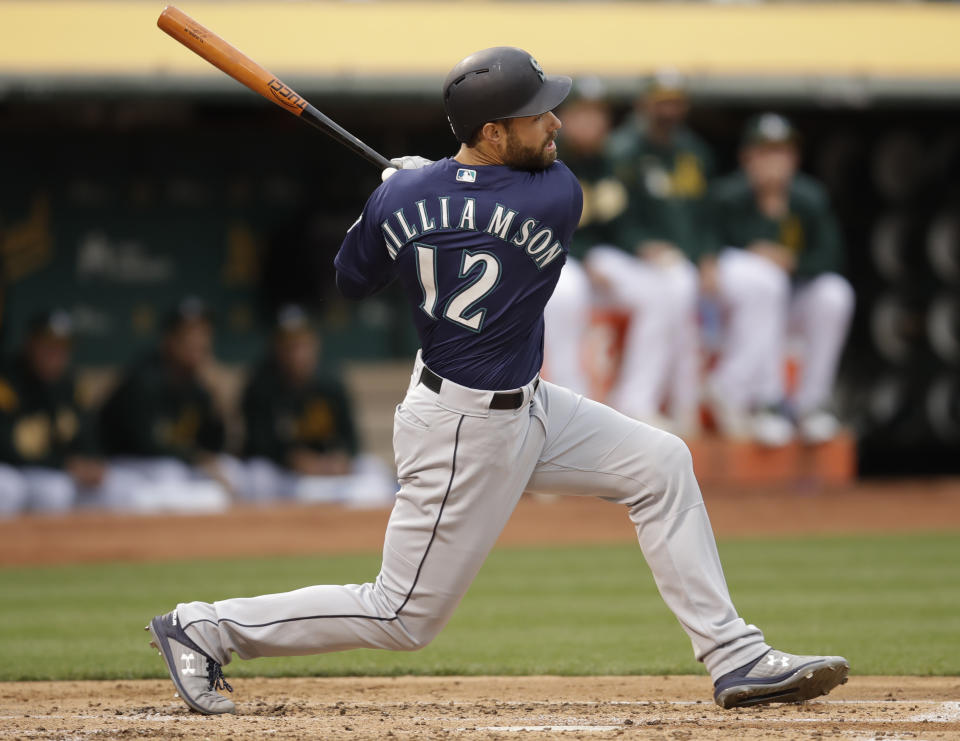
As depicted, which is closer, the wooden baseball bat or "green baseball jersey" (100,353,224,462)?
the wooden baseball bat

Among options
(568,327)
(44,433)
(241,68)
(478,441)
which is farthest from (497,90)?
(44,433)

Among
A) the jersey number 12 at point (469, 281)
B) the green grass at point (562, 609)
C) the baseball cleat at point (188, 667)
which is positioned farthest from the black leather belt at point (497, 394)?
the green grass at point (562, 609)

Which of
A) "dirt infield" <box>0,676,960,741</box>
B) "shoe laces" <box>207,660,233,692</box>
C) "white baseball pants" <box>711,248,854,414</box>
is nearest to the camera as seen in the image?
"dirt infield" <box>0,676,960,741</box>

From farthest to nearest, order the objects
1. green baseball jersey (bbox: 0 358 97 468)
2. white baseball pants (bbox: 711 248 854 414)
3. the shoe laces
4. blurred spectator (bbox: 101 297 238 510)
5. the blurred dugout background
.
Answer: the blurred dugout background → blurred spectator (bbox: 101 297 238 510) → green baseball jersey (bbox: 0 358 97 468) → white baseball pants (bbox: 711 248 854 414) → the shoe laces

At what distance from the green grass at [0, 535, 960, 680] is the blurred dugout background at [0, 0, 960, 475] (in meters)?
3.23

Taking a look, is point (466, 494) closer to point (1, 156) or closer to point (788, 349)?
point (788, 349)

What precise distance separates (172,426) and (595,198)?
3036 mm

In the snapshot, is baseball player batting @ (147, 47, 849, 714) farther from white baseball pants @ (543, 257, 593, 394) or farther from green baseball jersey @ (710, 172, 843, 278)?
green baseball jersey @ (710, 172, 843, 278)

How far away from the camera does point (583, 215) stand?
27.7 feet

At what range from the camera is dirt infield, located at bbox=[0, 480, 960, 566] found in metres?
8.02

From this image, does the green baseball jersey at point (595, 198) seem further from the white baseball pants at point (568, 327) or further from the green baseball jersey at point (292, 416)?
the green baseball jersey at point (292, 416)

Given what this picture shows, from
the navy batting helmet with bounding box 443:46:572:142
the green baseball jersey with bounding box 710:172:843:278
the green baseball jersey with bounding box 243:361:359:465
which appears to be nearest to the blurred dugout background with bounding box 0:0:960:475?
the green baseball jersey with bounding box 710:172:843:278

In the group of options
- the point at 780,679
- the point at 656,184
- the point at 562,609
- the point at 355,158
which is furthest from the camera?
the point at 355,158

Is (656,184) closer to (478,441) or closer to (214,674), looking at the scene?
(478,441)
